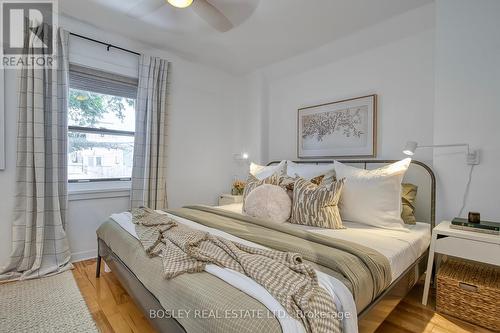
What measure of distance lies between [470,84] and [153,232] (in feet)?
8.63

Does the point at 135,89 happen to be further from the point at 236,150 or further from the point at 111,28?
the point at 236,150

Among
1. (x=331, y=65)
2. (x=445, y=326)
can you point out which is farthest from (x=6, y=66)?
(x=445, y=326)

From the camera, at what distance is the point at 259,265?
1089 mm

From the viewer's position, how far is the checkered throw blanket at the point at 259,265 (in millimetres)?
895

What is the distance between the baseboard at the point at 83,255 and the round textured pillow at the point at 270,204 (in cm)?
188

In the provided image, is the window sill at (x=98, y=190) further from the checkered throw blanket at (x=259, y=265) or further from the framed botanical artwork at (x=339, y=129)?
the framed botanical artwork at (x=339, y=129)

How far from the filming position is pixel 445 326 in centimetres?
163

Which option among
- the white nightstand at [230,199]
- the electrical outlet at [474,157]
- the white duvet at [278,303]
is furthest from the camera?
the white nightstand at [230,199]

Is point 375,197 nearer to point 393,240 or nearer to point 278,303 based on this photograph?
point 393,240

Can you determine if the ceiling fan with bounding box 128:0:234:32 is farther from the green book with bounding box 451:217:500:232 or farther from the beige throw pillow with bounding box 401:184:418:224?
the green book with bounding box 451:217:500:232

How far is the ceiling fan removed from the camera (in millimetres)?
1785

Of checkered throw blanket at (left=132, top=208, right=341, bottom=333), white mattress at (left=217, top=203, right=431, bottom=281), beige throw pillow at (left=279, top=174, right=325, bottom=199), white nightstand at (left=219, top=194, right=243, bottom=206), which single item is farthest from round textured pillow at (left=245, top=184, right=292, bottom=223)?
white nightstand at (left=219, top=194, right=243, bottom=206)

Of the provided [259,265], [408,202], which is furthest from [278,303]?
[408,202]

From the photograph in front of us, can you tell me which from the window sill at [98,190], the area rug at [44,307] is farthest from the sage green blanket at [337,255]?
the window sill at [98,190]
